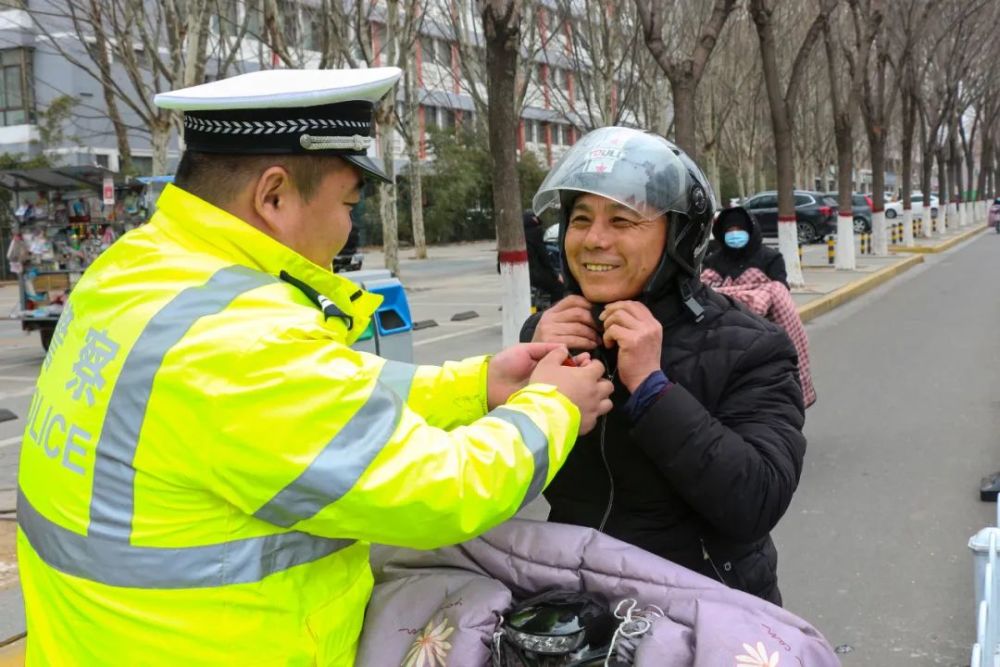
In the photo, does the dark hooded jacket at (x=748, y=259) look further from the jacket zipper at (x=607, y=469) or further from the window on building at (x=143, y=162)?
the window on building at (x=143, y=162)

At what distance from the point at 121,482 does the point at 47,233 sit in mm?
13086

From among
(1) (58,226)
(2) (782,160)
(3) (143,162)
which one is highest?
(3) (143,162)

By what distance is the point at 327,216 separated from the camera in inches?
64.1

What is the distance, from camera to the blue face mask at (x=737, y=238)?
6.18 metres

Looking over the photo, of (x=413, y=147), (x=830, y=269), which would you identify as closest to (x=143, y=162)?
(x=413, y=147)

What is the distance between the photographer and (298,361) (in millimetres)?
1349

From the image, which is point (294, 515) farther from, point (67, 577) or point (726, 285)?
point (726, 285)

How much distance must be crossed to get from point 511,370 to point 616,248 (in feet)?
1.02

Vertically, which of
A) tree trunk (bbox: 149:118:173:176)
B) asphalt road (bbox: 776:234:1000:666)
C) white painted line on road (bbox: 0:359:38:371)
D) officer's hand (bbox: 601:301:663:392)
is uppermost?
tree trunk (bbox: 149:118:173:176)

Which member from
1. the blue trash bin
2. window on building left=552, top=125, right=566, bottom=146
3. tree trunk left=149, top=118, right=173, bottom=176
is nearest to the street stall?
tree trunk left=149, top=118, right=173, bottom=176

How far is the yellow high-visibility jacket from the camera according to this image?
4.40 ft

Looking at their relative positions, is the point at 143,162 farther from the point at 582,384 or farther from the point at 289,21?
the point at 582,384

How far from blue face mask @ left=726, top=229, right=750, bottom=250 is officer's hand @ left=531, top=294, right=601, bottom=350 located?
4400 millimetres

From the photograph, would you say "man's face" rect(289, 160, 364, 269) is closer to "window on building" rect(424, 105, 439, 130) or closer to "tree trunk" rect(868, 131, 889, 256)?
"tree trunk" rect(868, 131, 889, 256)
